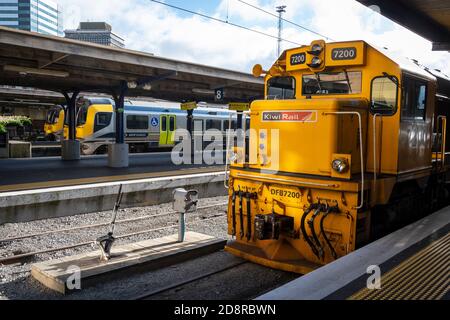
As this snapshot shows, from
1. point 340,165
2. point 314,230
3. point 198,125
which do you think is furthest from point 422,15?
point 198,125

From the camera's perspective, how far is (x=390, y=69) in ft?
19.7

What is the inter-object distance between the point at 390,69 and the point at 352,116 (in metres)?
0.88

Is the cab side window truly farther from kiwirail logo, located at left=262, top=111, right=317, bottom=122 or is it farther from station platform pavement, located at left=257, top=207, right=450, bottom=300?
station platform pavement, located at left=257, top=207, right=450, bottom=300

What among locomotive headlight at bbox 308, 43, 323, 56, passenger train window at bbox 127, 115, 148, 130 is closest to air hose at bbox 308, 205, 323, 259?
locomotive headlight at bbox 308, 43, 323, 56

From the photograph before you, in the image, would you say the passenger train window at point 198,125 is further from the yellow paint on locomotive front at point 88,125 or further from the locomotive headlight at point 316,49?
the locomotive headlight at point 316,49

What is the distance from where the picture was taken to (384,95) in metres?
6.16

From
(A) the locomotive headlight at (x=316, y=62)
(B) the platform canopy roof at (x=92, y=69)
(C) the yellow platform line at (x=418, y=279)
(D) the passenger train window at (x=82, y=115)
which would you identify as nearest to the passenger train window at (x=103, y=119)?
(D) the passenger train window at (x=82, y=115)

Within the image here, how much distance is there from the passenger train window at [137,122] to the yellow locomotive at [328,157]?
19039 millimetres

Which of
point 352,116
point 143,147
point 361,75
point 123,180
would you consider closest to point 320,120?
point 352,116

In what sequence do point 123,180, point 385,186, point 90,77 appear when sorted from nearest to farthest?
point 385,186 → point 123,180 → point 90,77

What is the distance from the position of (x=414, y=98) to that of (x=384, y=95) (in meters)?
0.76

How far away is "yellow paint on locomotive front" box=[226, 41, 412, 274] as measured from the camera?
5688mm

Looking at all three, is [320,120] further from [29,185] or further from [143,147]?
[143,147]

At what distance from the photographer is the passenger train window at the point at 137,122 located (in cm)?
2505
